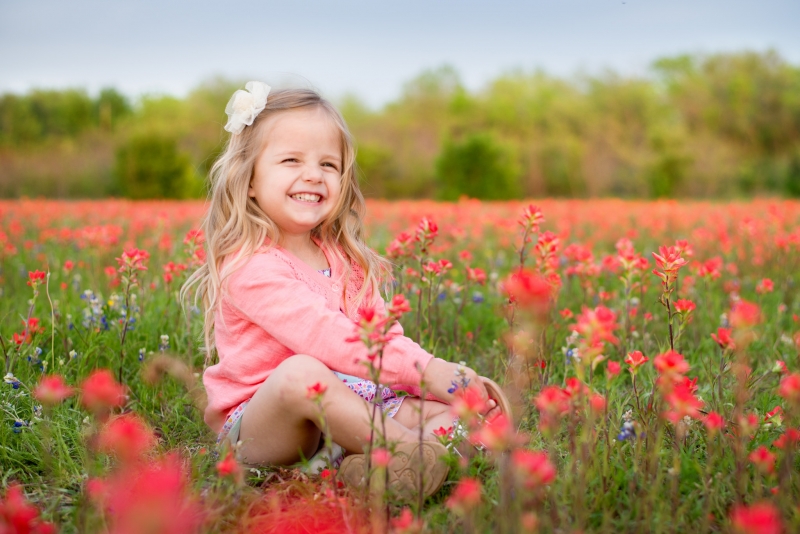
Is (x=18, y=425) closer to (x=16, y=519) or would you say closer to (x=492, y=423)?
(x=16, y=519)

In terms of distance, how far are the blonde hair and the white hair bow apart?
0.9 inches

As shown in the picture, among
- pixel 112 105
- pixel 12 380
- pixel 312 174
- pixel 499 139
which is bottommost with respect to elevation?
pixel 12 380

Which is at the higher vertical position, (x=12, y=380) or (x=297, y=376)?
(x=297, y=376)

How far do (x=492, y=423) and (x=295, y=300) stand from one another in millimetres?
987

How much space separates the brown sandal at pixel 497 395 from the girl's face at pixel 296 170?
92 cm

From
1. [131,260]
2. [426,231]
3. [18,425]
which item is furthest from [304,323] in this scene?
[18,425]

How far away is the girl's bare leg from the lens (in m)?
1.91

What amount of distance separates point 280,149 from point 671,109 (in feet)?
115

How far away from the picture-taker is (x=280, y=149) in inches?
97.5

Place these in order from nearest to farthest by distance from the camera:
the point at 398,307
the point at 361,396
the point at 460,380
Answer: the point at 398,307
the point at 460,380
the point at 361,396

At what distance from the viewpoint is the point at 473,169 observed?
1755 cm

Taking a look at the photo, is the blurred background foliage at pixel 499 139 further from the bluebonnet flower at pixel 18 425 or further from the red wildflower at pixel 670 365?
the red wildflower at pixel 670 365

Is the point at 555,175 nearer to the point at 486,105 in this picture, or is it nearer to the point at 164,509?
the point at 486,105

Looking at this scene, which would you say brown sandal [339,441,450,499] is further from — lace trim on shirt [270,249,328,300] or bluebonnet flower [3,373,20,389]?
bluebonnet flower [3,373,20,389]
